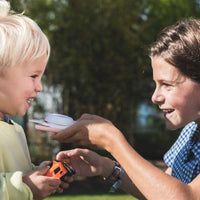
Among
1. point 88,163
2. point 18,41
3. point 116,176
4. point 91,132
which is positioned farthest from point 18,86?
point 116,176

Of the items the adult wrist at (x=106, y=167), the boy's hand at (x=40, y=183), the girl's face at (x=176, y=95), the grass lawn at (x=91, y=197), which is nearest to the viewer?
Result: the boy's hand at (x=40, y=183)

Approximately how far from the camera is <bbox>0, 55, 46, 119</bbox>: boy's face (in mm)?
2207

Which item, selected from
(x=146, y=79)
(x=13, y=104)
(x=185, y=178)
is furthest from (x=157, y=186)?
(x=146, y=79)

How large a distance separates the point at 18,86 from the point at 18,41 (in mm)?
245

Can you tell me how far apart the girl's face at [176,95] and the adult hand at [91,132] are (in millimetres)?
459

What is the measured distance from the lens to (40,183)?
2.11 m

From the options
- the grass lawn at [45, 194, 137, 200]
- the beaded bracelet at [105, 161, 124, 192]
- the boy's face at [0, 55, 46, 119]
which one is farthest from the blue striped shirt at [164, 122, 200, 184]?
the grass lawn at [45, 194, 137, 200]

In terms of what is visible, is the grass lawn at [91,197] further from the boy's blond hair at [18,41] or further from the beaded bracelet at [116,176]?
the boy's blond hair at [18,41]

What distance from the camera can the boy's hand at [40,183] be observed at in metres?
2.11

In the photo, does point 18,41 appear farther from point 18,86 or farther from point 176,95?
point 176,95

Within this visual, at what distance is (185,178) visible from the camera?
2.72 m

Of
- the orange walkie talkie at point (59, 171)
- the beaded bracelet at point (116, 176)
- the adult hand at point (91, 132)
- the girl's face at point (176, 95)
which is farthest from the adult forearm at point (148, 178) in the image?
the beaded bracelet at point (116, 176)

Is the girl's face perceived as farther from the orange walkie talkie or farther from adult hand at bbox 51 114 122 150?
the orange walkie talkie

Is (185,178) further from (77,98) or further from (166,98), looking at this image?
(77,98)
